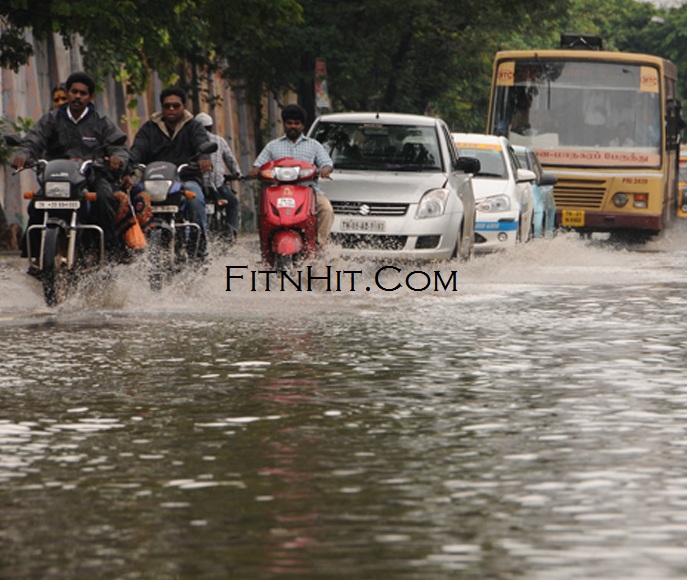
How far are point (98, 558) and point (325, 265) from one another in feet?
41.5

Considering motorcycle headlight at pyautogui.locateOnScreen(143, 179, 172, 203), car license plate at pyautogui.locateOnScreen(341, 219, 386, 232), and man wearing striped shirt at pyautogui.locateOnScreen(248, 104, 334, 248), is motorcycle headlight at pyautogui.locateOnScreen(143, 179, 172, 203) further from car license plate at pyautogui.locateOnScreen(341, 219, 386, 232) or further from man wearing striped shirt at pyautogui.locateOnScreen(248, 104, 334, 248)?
car license plate at pyautogui.locateOnScreen(341, 219, 386, 232)

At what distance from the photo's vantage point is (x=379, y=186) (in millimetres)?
20703

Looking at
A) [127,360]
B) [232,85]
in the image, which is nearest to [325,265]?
[127,360]

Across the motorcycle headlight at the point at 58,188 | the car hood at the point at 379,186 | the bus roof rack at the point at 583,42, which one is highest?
A: the bus roof rack at the point at 583,42

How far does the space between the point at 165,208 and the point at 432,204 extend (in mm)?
4649

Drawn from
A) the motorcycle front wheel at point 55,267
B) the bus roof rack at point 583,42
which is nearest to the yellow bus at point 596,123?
the bus roof rack at point 583,42

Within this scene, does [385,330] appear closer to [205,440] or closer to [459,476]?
[205,440]

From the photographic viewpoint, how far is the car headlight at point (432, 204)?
67.5 ft

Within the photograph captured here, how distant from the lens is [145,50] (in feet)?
82.4

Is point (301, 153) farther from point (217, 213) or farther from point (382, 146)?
point (382, 146)

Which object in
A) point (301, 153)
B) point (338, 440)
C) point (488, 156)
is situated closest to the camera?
point (338, 440)

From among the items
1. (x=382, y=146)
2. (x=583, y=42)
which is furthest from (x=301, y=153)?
(x=583, y=42)

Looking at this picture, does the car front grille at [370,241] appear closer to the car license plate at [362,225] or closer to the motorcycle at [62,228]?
the car license plate at [362,225]

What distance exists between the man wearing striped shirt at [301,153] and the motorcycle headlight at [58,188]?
3780mm
